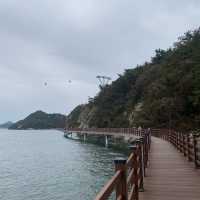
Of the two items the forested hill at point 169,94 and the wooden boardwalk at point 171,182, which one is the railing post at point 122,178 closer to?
the wooden boardwalk at point 171,182

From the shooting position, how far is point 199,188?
917cm

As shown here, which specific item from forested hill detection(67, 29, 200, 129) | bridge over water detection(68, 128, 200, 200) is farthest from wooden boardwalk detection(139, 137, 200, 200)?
forested hill detection(67, 29, 200, 129)

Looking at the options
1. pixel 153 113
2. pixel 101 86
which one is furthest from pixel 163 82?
pixel 101 86

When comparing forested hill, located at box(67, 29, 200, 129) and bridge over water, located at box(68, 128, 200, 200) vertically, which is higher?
A: forested hill, located at box(67, 29, 200, 129)

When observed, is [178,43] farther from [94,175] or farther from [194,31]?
[94,175]

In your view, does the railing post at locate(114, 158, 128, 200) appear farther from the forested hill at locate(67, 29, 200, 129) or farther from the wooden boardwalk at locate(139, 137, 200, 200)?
the forested hill at locate(67, 29, 200, 129)

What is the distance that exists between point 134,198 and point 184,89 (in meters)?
41.9

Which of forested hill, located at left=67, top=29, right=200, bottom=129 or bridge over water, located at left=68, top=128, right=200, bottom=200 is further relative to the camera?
forested hill, located at left=67, top=29, right=200, bottom=129

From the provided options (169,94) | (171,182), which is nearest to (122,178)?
(171,182)

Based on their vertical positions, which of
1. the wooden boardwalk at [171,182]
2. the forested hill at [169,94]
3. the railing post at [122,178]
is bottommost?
the wooden boardwalk at [171,182]

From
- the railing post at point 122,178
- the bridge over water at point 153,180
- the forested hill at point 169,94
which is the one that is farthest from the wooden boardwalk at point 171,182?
the forested hill at point 169,94

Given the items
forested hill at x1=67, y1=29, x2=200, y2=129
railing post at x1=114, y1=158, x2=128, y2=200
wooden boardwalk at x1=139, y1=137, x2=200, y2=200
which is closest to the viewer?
railing post at x1=114, y1=158, x2=128, y2=200

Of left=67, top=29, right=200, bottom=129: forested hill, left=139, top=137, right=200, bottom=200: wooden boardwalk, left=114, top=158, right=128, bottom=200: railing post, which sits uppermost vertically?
left=67, top=29, right=200, bottom=129: forested hill

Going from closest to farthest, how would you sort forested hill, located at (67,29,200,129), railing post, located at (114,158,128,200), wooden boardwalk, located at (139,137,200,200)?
1. railing post, located at (114,158,128,200)
2. wooden boardwalk, located at (139,137,200,200)
3. forested hill, located at (67,29,200,129)
